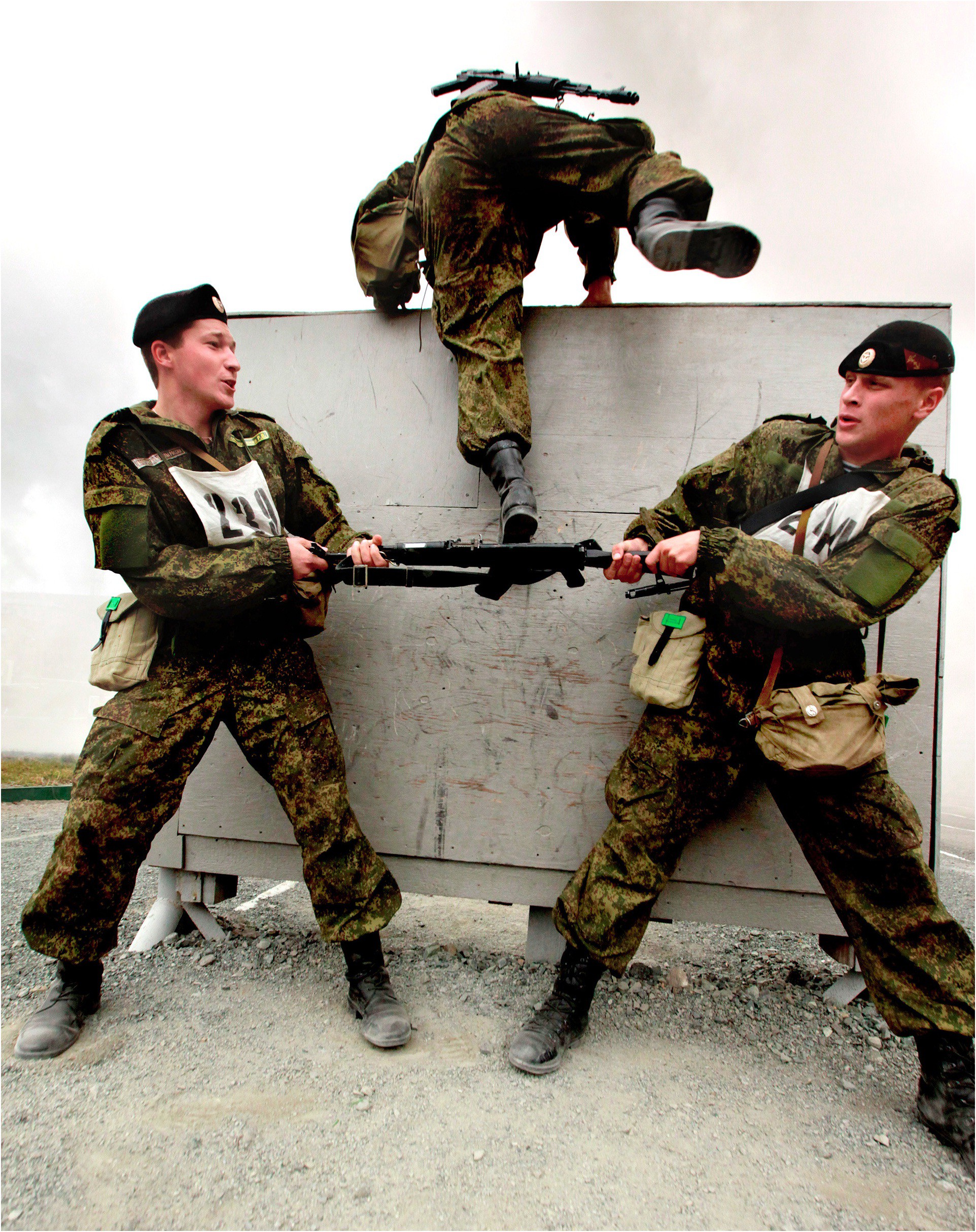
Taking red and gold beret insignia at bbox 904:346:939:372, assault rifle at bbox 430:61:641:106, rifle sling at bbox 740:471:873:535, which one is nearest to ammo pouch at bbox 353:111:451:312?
assault rifle at bbox 430:61:641:106

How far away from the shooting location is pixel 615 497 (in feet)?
8.26

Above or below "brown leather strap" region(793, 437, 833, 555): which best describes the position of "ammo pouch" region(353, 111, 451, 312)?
above

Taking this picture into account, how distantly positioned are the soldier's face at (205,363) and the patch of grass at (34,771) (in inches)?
206

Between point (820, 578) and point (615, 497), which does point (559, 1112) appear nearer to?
point (820, 578)

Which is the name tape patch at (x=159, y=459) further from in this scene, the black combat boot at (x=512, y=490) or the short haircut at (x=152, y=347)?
the black combat boot at (x=512, y=490)

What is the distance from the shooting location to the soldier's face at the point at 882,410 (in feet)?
6.16

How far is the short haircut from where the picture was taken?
87.1 inches

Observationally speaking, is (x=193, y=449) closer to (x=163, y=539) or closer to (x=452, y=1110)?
(x=163, y=539)

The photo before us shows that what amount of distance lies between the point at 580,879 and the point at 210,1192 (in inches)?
43.1

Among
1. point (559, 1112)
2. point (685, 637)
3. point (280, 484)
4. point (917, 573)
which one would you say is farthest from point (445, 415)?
point (559, 1112)

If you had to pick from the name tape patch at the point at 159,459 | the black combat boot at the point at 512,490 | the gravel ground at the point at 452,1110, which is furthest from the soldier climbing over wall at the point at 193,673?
the black combat boot at the point at 512,490

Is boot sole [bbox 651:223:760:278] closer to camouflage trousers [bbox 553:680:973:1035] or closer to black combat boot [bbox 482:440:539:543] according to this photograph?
black combat boot [bbox 482:440:539:543]

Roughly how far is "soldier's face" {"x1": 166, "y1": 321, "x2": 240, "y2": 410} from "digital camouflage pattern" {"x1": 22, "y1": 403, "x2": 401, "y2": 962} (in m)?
0.12

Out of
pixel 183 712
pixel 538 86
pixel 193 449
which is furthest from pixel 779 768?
pixel 538 86
